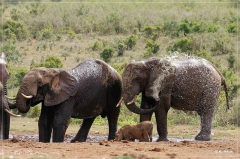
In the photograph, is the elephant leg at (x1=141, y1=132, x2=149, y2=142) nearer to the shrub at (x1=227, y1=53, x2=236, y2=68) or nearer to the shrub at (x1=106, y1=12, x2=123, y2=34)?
the shrub at (x1=227, y1=53, x2=236, y2=68)

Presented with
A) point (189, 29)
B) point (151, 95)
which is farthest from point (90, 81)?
point (189, 29)

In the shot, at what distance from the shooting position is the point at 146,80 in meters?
14.8

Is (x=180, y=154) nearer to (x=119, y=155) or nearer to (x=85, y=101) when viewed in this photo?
(x=119, y=155)

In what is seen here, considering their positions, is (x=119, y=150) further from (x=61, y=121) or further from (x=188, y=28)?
(x=188, y=28)

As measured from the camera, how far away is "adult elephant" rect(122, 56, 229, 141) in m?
14.5

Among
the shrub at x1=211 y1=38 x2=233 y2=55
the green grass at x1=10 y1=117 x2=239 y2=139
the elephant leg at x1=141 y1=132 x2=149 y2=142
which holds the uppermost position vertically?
the shrub at x1=211 y1=38 x2=233 y2=55

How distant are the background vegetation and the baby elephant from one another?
233 inches

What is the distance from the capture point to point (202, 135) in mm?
15117

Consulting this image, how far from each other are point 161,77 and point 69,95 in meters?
1.95

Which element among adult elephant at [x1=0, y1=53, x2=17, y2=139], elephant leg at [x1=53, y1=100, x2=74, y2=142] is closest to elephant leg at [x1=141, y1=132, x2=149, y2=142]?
elephant leg at [x1=53, y1=100, x2=74, y2=142]

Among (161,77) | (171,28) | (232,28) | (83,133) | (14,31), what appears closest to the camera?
(161,77)

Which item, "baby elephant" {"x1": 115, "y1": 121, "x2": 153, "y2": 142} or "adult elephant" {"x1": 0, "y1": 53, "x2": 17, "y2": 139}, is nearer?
"adult elephant" {"x1": 0, "y1": 53, "x2": 17, "y2": 139}

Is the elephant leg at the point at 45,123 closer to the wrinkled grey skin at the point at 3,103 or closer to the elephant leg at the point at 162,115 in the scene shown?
the wrinkled grey skin at the point at 3,103

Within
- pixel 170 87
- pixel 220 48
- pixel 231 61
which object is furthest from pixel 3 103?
pixel 220 48
